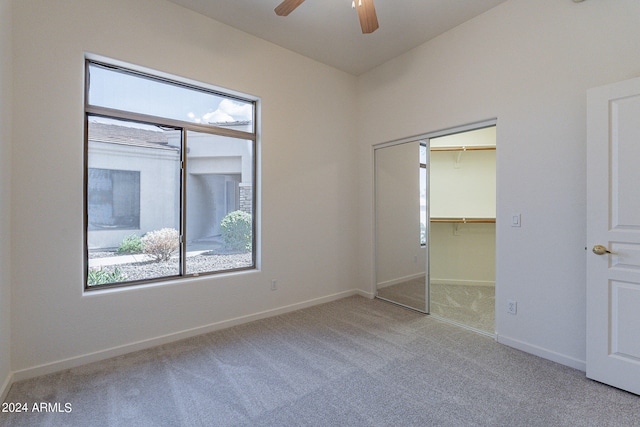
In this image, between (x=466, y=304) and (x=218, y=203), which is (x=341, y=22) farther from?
(x=466, y=304)

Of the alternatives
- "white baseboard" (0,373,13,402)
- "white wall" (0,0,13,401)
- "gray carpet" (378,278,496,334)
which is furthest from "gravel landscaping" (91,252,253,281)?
"gray carpet" (378,278,496,334)

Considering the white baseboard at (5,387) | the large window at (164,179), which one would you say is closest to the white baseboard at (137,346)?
the white baseboard at (5,387)

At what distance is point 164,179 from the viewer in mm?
2859

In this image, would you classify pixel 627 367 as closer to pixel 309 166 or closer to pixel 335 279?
pixel 335 279

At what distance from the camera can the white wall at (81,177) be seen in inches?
84.2

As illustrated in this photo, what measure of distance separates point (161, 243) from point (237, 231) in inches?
30.4

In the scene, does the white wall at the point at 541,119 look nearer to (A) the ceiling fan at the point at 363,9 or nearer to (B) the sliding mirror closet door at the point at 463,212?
(A) the ceiling fan at the point at 363,9

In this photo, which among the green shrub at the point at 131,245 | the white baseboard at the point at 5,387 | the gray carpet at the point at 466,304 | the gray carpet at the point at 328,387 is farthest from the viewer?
the gray carpet at the point at 466,304

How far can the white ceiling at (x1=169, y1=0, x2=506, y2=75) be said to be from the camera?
8.87ft

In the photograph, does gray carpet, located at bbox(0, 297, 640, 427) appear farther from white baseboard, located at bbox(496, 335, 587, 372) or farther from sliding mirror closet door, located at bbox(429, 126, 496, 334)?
sliding mirror closet door, located at bbox(429, 126, 496, 334)

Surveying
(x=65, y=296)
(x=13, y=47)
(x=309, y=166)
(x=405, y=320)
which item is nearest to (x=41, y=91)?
(x=13, y=47)

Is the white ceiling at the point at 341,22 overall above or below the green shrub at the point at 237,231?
above

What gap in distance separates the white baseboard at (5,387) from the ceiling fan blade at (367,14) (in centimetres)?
356

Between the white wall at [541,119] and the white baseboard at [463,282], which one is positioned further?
the white baseboard at [463,282]
